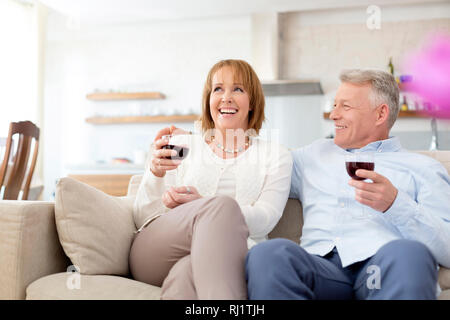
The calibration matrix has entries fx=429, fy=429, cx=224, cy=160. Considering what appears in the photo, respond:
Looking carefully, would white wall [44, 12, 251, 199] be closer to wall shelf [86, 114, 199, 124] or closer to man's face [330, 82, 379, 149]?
wall shelf [86, 114, 199, 124]

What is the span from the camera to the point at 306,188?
1.59 meters

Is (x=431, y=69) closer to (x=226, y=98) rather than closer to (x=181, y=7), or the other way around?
(x=181, y=7)

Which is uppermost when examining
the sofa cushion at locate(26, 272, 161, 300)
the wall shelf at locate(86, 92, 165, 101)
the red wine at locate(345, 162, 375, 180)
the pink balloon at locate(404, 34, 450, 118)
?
the pink balloon at locate(404, 34, 450, 118)

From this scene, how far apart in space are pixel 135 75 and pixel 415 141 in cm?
345

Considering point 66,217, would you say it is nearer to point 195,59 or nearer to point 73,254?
point 73,254

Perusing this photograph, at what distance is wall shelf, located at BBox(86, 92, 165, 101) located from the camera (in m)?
5.25

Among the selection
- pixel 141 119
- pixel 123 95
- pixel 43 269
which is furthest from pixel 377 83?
pixel 123 95

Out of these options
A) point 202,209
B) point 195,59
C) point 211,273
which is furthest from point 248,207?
point 195,59

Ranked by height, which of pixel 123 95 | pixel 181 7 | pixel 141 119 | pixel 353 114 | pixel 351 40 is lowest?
pixel 353 114

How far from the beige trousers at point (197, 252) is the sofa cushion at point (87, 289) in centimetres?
7

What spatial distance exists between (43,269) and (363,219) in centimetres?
101

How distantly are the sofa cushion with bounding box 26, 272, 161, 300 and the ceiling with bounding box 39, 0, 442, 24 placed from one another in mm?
3870

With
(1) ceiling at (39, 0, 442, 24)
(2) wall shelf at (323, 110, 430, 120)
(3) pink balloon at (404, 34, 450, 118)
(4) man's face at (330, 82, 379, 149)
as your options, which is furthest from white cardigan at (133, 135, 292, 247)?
(3) pink balloon at (404, 34, 450, 118)

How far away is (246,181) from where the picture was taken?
155 centimetres
